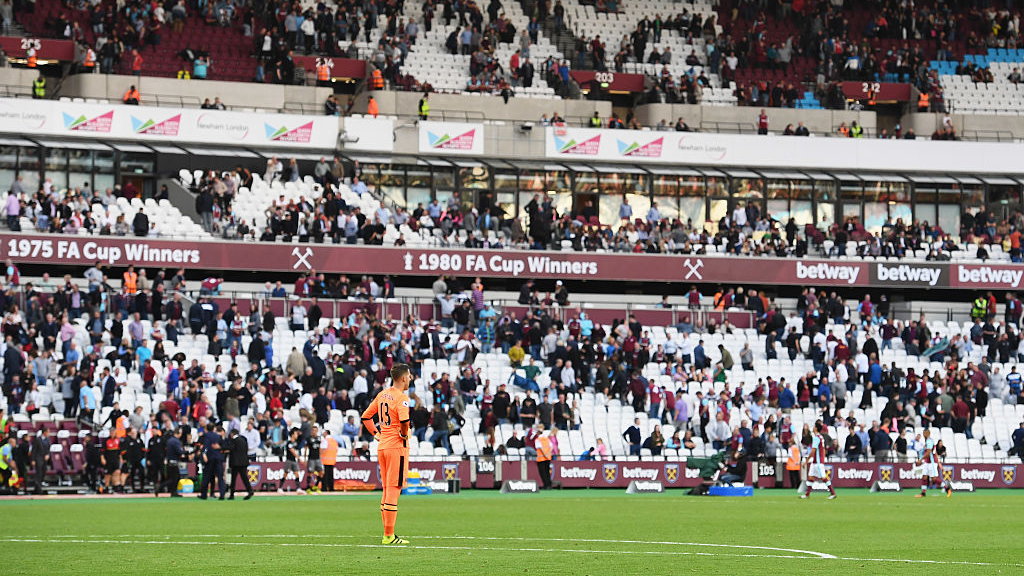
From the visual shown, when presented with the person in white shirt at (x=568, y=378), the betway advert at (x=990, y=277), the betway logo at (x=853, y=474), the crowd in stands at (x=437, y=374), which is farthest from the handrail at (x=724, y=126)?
the betway logo at (x=853, y=474)

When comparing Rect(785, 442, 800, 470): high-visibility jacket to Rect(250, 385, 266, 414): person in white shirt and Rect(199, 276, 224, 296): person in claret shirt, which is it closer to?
Rect(250, 385, 266, 414): person in white shirt

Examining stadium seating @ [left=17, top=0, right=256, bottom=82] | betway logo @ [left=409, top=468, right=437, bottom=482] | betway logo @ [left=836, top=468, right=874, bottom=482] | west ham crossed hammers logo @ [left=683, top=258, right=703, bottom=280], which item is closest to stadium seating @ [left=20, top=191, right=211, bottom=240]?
stadium seating @ [left=17, top=0, right=256, bottom=82]

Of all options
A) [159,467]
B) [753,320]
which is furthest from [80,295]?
[753,320]

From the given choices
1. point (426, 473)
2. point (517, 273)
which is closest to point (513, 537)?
point (426, 473)

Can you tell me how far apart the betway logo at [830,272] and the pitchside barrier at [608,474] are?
15507 millimetres

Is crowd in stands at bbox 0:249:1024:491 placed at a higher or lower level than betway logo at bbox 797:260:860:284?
lower

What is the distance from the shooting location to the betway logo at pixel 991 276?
189 ft

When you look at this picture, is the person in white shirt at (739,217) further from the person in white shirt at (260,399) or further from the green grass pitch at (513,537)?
the green grass pitch at (513,537)

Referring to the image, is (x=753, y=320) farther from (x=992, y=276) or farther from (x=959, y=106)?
(x=959, y=106)

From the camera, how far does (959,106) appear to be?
65500 millimetres

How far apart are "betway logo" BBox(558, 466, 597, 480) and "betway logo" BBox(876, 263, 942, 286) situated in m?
21.3

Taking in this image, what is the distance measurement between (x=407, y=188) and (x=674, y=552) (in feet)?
139

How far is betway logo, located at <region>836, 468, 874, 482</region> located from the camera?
137 ft

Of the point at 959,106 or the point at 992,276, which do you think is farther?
the point at 959,106
